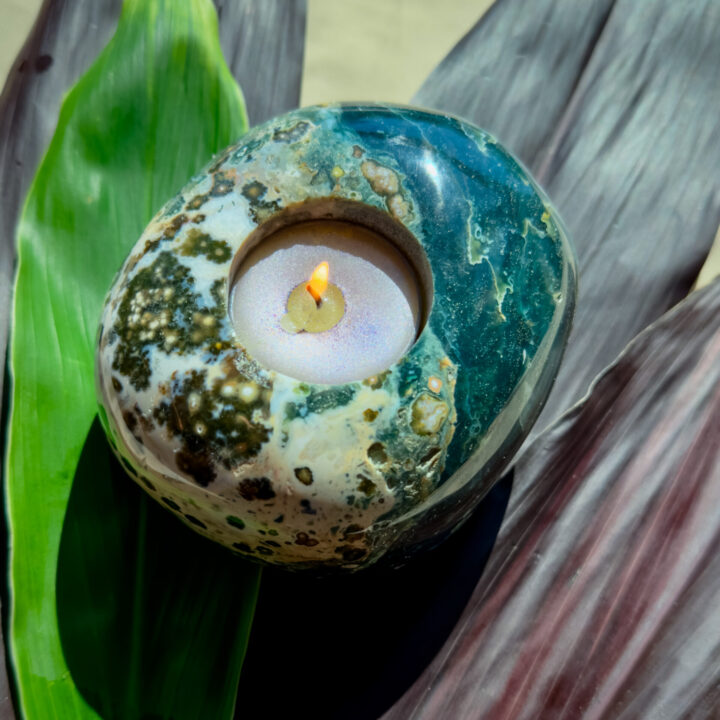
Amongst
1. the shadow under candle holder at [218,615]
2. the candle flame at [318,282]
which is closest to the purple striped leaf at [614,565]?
the shadow under candle holder at [218,615]

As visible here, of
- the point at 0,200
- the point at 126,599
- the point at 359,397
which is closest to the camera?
the point at 359,397

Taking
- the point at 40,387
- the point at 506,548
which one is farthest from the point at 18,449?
the point at 506,548

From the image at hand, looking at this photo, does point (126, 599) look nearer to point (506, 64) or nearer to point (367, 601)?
point (367, 601)

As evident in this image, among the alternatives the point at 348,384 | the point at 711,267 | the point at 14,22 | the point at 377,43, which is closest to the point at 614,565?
the point at 348,384

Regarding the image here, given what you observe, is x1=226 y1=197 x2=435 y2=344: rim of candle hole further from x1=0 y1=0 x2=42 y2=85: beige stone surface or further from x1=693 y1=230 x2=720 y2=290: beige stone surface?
x1=0 y1=0 x2=42 y2=85: beige stone surface

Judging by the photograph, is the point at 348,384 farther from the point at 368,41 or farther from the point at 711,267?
the point at 368,41
